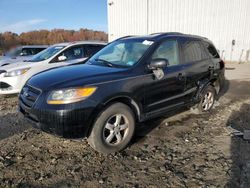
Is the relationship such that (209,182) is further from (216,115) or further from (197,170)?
(216,115)

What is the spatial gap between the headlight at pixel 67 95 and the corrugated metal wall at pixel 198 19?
19024 mm

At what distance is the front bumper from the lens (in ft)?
12.1

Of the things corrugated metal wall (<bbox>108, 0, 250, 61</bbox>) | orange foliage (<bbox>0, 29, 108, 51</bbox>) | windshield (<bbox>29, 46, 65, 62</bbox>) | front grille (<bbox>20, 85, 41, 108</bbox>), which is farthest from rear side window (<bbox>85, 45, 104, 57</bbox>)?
orange foliage (<bbox>0, 29, 108, 51</bbox>)

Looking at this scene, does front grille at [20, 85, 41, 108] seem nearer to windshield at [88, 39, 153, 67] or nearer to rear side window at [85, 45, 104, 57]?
windshield at [88, 39, 153, 67]

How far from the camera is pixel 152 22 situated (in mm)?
23688

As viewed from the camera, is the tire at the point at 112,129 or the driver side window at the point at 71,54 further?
the driver side window at the point at 71,54

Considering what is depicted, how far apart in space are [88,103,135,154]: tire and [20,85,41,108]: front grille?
0.95 metres

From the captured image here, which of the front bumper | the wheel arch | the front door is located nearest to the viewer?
the front bumper

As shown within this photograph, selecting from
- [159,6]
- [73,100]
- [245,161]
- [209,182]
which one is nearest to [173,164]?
[209,182]

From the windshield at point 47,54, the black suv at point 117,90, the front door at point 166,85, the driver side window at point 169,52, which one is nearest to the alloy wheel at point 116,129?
the black suv at point 117,90

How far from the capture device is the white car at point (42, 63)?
7.50 m

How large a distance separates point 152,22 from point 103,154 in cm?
2091

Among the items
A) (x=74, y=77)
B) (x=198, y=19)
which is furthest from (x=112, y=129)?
(x=198, y=19)

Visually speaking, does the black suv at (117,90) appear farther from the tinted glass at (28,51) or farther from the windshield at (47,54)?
the tinted glass at (28,51)
